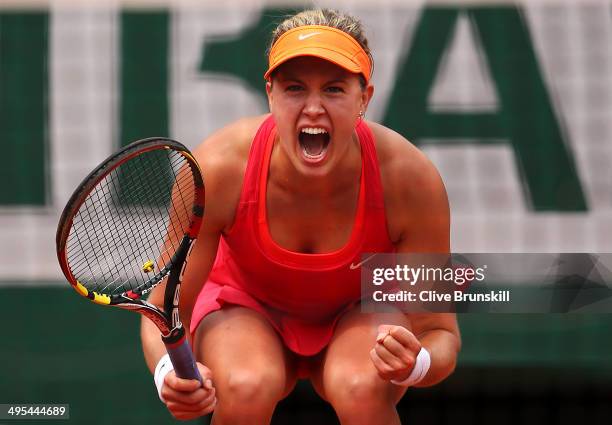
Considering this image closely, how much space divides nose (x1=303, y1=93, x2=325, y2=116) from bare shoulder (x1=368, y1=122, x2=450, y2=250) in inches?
8.3

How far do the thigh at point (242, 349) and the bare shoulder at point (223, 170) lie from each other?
0.17 meters

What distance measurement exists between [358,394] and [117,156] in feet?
1.96

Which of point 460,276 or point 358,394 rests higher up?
point 460,276

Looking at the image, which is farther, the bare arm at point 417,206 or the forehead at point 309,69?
the bare arm at point 417,206

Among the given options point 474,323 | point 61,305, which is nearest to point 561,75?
point 474,323

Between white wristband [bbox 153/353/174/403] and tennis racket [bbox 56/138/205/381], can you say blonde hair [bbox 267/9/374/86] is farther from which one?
white wristband [bbox 153/353/174/403]

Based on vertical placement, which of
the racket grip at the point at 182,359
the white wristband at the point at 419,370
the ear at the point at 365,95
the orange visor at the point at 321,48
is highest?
the orange visor at the point at 321,48

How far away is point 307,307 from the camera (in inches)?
88.7

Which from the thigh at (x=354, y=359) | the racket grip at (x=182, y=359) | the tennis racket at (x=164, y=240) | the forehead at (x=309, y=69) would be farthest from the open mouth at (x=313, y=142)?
the racket grip at (x=182, y=359)

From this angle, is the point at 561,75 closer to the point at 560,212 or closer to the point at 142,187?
the point at 560,212

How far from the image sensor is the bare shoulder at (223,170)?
2.16 m

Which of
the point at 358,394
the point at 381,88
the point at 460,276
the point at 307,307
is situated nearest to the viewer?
the point at 358,394

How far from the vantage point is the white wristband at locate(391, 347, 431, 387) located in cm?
204

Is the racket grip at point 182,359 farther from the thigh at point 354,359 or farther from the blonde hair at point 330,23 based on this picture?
the blonde hair at point 330,23
